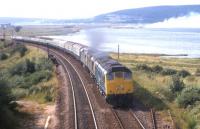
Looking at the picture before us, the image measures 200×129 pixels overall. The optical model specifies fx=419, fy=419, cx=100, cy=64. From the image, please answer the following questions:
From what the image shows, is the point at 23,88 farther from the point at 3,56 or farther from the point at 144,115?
the point at 3,56

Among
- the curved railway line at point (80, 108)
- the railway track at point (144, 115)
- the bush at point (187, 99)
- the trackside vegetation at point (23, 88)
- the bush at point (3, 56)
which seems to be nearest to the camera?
the railway track at point (144, 115)

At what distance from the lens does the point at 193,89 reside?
34281mm

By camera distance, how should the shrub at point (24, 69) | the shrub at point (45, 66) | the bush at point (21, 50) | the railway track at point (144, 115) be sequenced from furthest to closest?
the bush at point (21, 50) < the shrub at point (24, 69) < the shrub at point (45, 66) < the railway track at point (144, 115)

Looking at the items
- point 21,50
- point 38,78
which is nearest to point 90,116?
point 38,78

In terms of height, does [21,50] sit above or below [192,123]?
below

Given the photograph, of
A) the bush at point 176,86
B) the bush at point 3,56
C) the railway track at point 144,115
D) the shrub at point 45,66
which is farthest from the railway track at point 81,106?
the bush at point 3,56

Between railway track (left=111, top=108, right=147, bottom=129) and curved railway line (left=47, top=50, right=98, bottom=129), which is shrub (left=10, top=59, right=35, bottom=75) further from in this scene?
railway track (left=111, top=108, right=147, bottom=129)

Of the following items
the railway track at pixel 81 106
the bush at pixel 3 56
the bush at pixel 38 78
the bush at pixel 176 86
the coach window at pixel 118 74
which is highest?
the coach window at pixel 118 74

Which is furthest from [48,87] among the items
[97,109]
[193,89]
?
[193,89]

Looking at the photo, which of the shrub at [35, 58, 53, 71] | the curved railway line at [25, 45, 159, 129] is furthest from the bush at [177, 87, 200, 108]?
the shrub at [35, 58, 53, 71]

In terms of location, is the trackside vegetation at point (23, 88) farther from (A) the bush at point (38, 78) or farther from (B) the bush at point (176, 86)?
(B) the bush at point (176, 86)

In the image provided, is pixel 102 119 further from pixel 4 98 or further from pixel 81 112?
pixel 4 98

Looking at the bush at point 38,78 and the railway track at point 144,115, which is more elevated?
the railway track at point 144,115

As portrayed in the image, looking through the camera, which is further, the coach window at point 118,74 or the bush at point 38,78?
the bush at point 38,78
